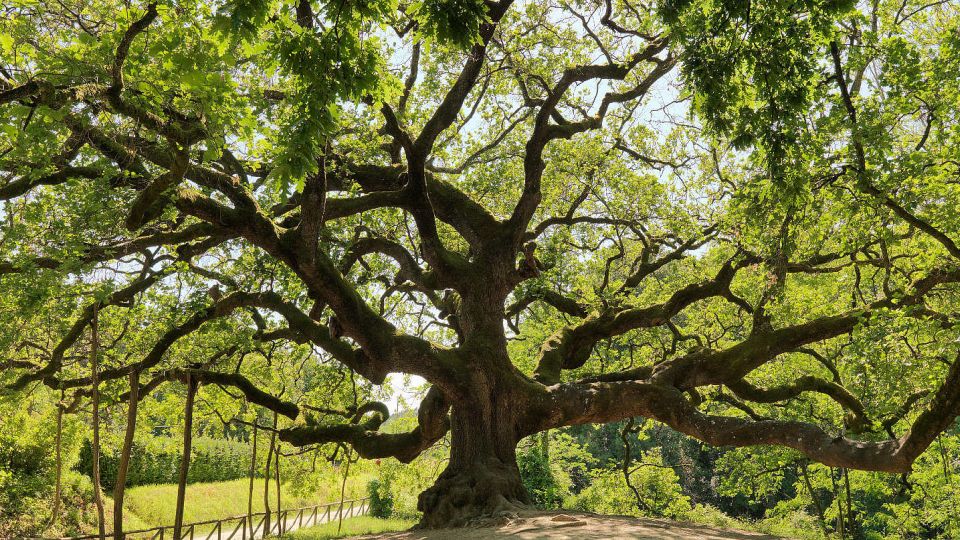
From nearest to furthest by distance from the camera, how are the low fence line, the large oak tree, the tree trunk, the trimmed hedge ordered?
the large oak tree, the tree trunk, the low fence line, the trimmed hedge

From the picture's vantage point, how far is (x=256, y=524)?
2472cm

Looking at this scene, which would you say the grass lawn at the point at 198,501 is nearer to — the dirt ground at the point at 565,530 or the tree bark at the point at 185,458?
the tree bark at the point at 185,458

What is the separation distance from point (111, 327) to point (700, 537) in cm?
1032

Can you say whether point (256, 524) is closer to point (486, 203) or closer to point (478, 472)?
point (486, 203)

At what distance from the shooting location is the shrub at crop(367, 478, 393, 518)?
29297mm

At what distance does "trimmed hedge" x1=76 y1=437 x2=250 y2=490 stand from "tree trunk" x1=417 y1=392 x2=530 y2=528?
13.8 meters

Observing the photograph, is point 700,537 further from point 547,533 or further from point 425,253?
point 425,253

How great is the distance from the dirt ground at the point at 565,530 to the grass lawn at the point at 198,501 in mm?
15822

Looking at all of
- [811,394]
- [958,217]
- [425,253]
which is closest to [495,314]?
[425,253]

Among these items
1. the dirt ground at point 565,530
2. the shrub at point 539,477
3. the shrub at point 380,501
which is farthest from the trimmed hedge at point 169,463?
the dirt ground at point 565,530

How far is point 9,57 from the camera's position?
210 inches

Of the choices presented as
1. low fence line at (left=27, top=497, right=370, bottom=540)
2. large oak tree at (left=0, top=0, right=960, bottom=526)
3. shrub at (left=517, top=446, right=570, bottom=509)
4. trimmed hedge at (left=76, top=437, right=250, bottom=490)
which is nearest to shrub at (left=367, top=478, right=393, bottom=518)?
low fence line at (left=27, top=497, right=370, bottom=540)

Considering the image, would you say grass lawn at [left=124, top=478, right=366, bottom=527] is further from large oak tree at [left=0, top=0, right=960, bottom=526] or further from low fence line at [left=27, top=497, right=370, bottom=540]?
large oak tree at [left=0, top=0, right=960, bottom=526]

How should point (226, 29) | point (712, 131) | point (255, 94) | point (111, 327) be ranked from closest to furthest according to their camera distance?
point (226, 29)
point (712, 131)
point (255, 94)
point (111, 327)
